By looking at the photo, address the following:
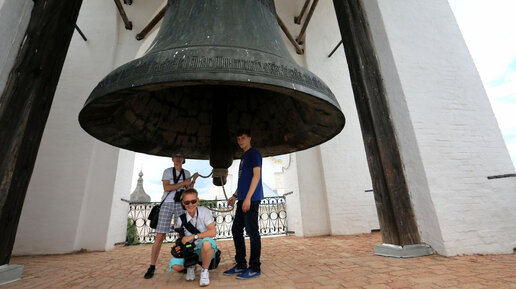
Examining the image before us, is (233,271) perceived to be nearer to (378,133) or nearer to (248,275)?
(248,275)

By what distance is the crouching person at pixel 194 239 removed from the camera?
211 centimetres

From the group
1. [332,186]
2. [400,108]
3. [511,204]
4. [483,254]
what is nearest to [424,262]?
[483,254]

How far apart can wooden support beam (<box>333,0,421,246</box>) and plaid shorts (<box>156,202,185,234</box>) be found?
238 centimetres

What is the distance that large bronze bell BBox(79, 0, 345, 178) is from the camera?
4.16ft

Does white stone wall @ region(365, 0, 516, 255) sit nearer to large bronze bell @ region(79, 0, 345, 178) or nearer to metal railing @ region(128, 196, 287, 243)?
large bronze bell @ region(79, 0, 345, 178)

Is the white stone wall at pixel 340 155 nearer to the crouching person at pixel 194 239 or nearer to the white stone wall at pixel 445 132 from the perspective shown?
the white stone wall at pixel 445 132

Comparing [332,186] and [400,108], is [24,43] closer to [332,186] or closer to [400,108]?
[400,108]

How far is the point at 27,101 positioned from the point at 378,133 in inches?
154

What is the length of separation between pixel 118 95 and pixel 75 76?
5.16 meters

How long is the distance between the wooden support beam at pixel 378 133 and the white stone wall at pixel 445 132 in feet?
0.46

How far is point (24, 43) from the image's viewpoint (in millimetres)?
2438

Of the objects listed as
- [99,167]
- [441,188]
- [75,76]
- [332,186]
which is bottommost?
[441,188]

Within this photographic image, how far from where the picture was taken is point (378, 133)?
312 cm

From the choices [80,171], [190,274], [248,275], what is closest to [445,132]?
[248,275]
